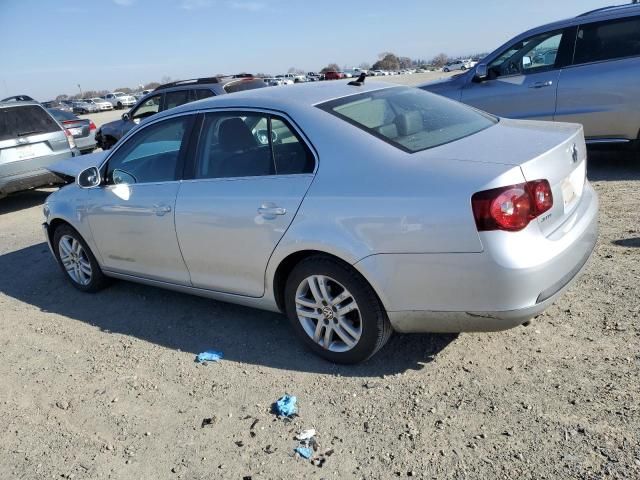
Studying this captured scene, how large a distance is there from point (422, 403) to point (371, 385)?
0.33 m

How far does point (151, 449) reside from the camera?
9.39 feet

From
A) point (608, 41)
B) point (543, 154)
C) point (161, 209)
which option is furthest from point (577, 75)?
point (161, 209)

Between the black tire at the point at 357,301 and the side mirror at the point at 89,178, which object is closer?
the black tire at the point at 357,301

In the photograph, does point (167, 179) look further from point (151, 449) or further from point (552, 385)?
point (552, 385)

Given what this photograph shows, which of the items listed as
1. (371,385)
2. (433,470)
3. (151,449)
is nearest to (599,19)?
(371,385)

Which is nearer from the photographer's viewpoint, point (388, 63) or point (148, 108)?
point (148, 108)

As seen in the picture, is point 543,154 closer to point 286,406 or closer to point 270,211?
point 270,211

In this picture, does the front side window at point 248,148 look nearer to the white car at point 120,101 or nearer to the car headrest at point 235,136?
the car headrest at point 235,136

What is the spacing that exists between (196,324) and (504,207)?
8.39ft

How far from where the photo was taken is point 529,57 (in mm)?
7113

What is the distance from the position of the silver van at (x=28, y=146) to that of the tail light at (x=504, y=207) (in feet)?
25.9

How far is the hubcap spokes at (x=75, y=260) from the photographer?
502 cm

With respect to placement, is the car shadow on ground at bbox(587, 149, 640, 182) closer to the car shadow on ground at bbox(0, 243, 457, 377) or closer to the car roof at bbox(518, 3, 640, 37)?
the car roof at bbox(518, 3, 640, 37)

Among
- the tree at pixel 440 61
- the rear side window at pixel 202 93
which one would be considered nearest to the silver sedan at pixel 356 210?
the rear side window at pixel 202 93
